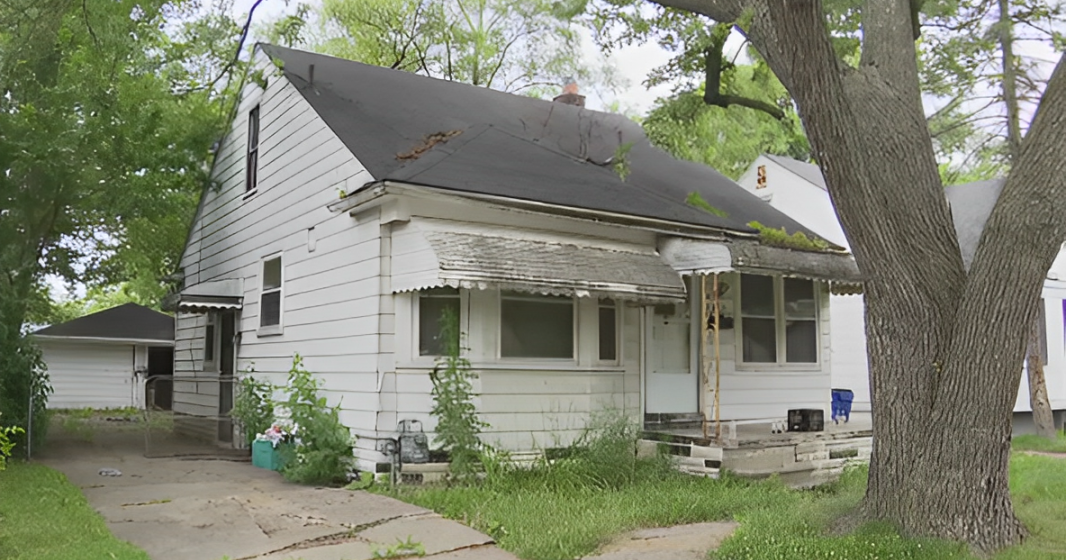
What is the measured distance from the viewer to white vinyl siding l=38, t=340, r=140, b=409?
26.0 m

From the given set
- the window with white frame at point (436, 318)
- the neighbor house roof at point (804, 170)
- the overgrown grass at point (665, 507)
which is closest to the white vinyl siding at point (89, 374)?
the neighbor house roof at point (804, 170)

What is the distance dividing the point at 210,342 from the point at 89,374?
47.1ft

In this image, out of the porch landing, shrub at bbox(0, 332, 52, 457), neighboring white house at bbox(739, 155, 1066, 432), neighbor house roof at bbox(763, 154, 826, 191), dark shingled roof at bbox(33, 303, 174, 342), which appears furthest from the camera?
dark shingled roof at bbox(33, 303, 174, 342)

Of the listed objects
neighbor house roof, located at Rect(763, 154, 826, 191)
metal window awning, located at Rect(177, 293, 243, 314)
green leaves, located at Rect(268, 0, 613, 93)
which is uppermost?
green leaves, located at Rect(268, 0, 613, 93)

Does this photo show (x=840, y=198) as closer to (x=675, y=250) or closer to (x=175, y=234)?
(x=675, y=250)

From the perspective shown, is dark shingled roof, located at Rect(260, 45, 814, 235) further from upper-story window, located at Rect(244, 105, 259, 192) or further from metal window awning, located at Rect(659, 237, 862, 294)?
upper-story window, located at Rect(244, 105, 259, 192)

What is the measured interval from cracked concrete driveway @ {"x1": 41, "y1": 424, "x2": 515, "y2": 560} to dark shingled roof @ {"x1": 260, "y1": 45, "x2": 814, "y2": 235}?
3413 mm

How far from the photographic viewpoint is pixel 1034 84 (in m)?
13.4

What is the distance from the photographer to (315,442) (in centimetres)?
984

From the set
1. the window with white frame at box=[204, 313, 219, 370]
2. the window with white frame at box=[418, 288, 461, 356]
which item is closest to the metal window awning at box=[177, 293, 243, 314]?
the window with white frame at box=[204, 313, 219, 370]

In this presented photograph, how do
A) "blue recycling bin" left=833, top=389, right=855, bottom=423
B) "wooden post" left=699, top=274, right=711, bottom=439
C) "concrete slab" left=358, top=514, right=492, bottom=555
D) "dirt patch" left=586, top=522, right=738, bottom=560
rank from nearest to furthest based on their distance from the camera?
"dirt patch" left=586, top=522, right=738, bottom=560
"concrete slab" left=358, top=514, right=492, bottom=555
"wooden post" left=699, top=274, right=711, bottom=439
"blue recycling bin" left=833, top=389, right=855, bottom=423

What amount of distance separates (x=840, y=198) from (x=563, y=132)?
24.3ft

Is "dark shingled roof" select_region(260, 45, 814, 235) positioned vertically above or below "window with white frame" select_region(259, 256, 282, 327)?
above

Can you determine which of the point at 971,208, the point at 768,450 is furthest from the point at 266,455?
the point at 971,208
